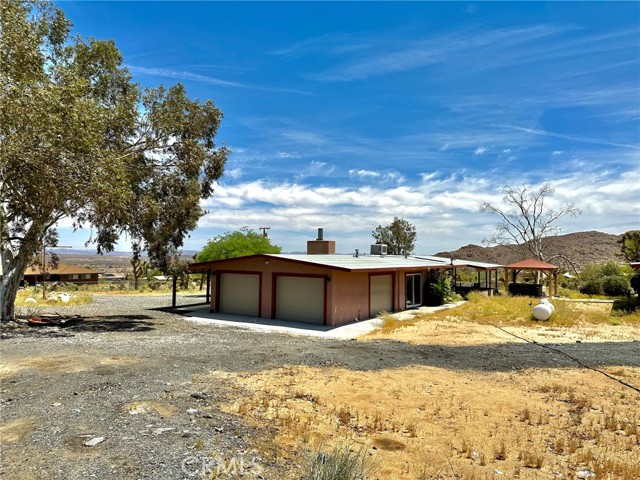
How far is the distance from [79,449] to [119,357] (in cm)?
520

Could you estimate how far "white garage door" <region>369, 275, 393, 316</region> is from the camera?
2023cm

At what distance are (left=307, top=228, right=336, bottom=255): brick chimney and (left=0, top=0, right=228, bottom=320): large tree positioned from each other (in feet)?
30.3

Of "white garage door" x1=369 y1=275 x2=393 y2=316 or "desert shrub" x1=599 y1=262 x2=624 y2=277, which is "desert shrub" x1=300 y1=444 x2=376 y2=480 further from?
"desert shrub" x1=599 y1=262 x2=624 y2=277

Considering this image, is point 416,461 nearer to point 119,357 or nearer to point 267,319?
point 119,357

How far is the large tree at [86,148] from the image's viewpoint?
9.96 metres

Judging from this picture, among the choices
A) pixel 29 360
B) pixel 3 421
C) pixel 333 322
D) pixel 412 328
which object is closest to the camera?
pixel 3 421

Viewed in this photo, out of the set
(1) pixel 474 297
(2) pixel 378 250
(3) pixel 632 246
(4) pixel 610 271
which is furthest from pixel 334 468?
(3) pixel 632 246

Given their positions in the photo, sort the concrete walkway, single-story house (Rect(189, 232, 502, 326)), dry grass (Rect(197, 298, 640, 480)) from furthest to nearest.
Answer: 1. single-story house (Rect(189, 232, 502, 326))
2. the concrete walkway
3. dry grass (Rect(197, 298, 640, 480))

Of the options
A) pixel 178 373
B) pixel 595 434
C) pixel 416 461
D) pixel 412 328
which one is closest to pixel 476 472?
pixel 416 461

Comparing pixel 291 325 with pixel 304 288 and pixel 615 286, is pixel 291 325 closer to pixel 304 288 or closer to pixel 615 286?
Result: pixel 304 288

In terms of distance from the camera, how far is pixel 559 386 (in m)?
8.24

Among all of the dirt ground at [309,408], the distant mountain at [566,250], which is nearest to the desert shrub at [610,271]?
the dirt ground at [309,408]

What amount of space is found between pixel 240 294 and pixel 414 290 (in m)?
10.0

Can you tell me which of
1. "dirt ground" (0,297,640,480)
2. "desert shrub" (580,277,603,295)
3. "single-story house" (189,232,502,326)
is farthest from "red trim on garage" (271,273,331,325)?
"desert shrub" (580,277,603,295)
